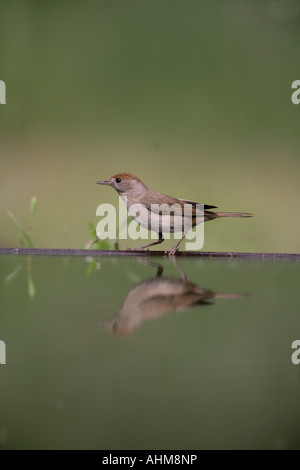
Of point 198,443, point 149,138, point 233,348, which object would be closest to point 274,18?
point 149,138

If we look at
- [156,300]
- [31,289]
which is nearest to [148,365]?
[156,300]

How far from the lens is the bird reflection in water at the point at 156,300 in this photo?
120 centimetres

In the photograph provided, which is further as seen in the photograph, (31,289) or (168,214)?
(168,214)

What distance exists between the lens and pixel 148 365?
3.14 ft

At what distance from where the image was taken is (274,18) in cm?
469

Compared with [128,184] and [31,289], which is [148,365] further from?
[128,184]

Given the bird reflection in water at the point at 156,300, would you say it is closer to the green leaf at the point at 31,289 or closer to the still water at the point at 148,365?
the still water at the point at 148,365

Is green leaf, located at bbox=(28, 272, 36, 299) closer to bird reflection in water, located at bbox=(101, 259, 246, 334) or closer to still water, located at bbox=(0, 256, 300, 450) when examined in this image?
still water, located at bbox=(0, 256, 300, 450)

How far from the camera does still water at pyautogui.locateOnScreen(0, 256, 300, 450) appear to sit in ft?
2.50

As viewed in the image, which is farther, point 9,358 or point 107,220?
point 107,220

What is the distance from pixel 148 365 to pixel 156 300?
1.33 feet

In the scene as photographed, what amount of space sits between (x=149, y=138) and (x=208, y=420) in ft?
12.8

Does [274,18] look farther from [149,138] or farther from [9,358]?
[9,358]
